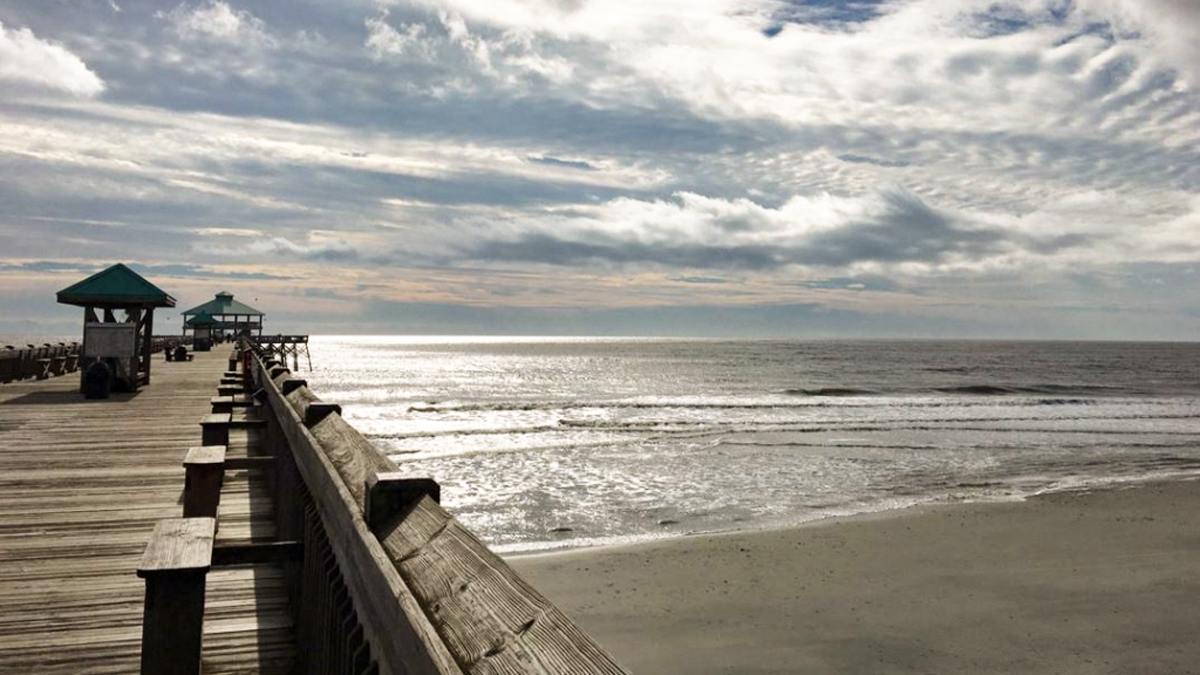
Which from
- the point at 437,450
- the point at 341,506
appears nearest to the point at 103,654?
the point at 341,506

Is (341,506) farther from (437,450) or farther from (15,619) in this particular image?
(437,450)

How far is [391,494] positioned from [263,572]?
11.2 ft

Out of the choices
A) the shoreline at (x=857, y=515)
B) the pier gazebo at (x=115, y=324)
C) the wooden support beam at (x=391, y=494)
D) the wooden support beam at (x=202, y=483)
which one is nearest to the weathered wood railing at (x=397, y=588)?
the wooden support beam at (x=391, y=494)

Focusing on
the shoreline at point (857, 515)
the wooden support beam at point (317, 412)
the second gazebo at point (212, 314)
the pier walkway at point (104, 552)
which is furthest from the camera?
the second gazebo at point (212, 314)

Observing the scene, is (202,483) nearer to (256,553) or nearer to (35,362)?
(256,553)

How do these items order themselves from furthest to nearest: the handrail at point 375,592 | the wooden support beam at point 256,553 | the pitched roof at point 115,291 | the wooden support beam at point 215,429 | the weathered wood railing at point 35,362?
the weathered wood railing at point 35,362 → the pitched roof at point 115,291 → the wooden support beam at point 215,429 → the wooden support beam at point 256,553 → the handrail at point 375,592

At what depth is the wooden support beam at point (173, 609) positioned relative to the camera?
2.71 m

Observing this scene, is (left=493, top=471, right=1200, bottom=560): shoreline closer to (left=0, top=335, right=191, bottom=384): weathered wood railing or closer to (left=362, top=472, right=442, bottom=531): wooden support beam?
(left=362, top=472, right=442, bottom=531): wooden support beam

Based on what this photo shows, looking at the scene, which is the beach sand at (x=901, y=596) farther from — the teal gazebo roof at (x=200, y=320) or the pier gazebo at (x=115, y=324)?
the teal gazebo roof at (x=200, y=320)

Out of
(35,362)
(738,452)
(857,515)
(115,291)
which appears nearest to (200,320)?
(35,362)

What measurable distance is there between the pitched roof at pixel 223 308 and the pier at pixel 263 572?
58452 mm

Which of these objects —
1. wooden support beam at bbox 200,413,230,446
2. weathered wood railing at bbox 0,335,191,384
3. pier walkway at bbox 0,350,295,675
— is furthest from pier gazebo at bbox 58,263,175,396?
wooden support beam at bbox 200,413,230,446

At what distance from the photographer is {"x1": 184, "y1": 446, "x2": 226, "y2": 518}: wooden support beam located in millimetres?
4996

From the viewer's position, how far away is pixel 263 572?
534cm
